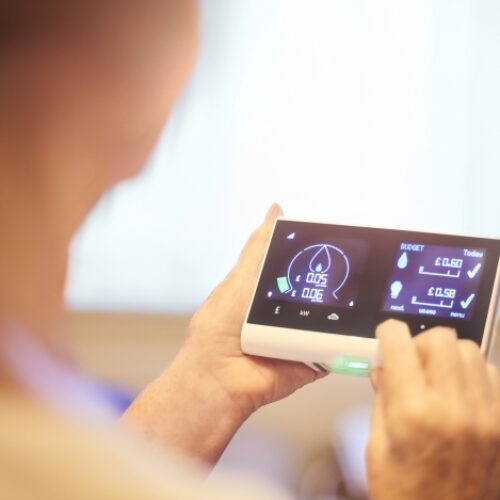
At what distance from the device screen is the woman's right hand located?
0.55 feet

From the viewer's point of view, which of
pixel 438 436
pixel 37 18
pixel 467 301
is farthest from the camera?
pixel 467 301

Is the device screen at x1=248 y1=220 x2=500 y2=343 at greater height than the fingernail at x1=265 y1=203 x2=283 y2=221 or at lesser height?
lesser

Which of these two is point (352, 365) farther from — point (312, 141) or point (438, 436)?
point (312, 141)

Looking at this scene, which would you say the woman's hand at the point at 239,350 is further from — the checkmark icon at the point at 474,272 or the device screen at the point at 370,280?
the checkmark icon at the point at 474,272

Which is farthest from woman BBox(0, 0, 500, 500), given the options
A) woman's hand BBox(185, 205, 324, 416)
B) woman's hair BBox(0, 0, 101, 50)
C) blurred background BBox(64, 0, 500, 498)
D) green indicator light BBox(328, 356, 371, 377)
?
blurred background BBox(64, 0, 500, 498)

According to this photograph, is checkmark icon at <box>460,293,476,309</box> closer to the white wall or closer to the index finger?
the index finger

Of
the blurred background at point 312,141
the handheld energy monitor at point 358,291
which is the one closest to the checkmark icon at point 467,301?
the handheld energy monitor at point 358,291

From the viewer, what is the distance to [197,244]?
157 centimetres

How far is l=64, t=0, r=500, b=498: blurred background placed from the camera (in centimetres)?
149

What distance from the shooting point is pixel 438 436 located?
1.88 ft

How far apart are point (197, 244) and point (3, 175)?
117 cm

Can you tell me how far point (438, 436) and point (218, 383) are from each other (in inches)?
14.6

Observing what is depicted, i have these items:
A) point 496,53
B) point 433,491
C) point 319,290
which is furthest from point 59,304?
point 496,53

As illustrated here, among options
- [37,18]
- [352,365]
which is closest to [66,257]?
[37,18]
